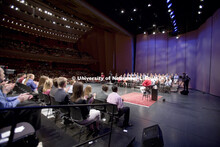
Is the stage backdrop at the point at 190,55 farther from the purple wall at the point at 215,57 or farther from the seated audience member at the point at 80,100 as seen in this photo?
the seated audience member at the point at 80,100

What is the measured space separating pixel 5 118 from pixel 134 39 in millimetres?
15211

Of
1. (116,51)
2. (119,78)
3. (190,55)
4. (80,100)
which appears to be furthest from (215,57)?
(116,51)

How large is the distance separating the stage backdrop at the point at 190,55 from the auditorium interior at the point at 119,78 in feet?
0.26

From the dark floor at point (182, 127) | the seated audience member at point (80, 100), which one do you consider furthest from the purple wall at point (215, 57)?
the seated audience member at point (80, 100)

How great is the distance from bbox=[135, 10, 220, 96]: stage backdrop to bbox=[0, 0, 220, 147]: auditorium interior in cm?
8

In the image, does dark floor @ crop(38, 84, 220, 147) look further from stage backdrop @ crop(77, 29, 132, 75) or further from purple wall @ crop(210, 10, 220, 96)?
stage backdrop @ crop(77, 29, 132, 75)

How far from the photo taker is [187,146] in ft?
6.53

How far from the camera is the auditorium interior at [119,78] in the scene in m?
1.81

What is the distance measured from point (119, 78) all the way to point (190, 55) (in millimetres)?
7572

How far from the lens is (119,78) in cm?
1017

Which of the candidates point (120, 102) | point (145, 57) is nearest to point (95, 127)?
point (120, 102)

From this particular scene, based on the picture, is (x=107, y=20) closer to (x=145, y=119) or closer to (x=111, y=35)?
(x=111, y=35)

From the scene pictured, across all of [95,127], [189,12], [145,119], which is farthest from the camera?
[189,12]

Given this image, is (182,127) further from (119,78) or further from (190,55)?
(190,55)
